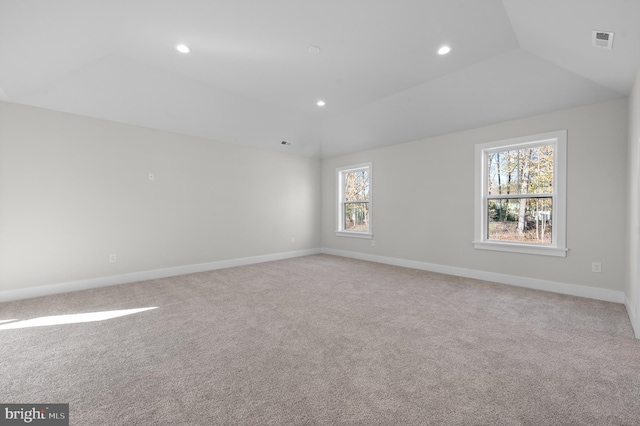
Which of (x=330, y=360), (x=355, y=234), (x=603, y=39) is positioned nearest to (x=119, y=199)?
(x=330, y=360)

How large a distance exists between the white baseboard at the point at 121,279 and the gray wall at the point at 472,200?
7.45ft

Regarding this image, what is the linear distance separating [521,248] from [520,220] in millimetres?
428

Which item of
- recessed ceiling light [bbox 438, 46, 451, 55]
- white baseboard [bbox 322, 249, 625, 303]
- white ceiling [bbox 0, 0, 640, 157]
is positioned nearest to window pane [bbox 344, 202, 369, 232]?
white baseboard [bbox 322, 249, 625, 303]

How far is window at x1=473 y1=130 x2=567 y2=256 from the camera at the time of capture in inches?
143

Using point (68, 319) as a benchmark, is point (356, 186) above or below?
above

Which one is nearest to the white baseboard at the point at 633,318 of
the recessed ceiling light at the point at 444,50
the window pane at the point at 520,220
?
the window pane at the point at 520,220

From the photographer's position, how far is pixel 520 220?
13.4ft

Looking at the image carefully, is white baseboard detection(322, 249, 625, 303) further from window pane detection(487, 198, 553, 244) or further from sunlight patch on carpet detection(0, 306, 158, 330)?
sunlight patch on carpet detection(0, 306, 158, 330)

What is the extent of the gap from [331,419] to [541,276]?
376 cm

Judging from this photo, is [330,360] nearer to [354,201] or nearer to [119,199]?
[119,199]

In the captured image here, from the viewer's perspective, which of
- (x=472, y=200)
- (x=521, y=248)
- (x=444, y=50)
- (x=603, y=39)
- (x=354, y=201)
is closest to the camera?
(x=603, y=39)

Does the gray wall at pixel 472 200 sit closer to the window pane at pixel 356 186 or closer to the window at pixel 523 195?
the window at pixel 523 195

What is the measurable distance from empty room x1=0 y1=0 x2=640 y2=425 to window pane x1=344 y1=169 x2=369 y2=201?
65 centimetres

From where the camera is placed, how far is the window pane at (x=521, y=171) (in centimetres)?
384
